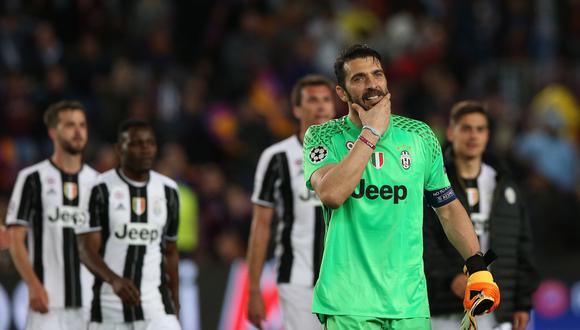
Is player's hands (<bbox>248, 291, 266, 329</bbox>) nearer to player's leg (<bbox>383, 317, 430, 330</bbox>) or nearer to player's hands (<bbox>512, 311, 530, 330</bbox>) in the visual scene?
player's hands (<bbox>512, 311, 530, 330</bbox>)

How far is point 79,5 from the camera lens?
17547mm

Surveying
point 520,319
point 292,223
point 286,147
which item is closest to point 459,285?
point 520,319

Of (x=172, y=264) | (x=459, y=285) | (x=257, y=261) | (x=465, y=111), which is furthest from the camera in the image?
(x=257, y=261)

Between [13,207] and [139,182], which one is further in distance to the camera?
[13,207]

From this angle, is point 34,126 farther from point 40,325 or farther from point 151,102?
point 40,325

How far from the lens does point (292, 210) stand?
29.6 feet

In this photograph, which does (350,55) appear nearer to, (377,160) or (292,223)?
(377,160)

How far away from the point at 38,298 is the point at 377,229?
11.9 feet

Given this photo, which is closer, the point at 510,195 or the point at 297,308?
the point at 510,195

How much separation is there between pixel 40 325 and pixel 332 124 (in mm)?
3699

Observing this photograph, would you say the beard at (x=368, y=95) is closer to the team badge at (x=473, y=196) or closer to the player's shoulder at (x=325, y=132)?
the player's shoulder at (x=325, y=132)

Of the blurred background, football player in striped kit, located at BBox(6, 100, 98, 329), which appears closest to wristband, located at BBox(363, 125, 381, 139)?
football player in striped kit, located at BBox(6, 100, 98, 329)

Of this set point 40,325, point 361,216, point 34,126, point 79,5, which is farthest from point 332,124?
point 79,5

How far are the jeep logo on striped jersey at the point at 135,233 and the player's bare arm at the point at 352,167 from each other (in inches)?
107
